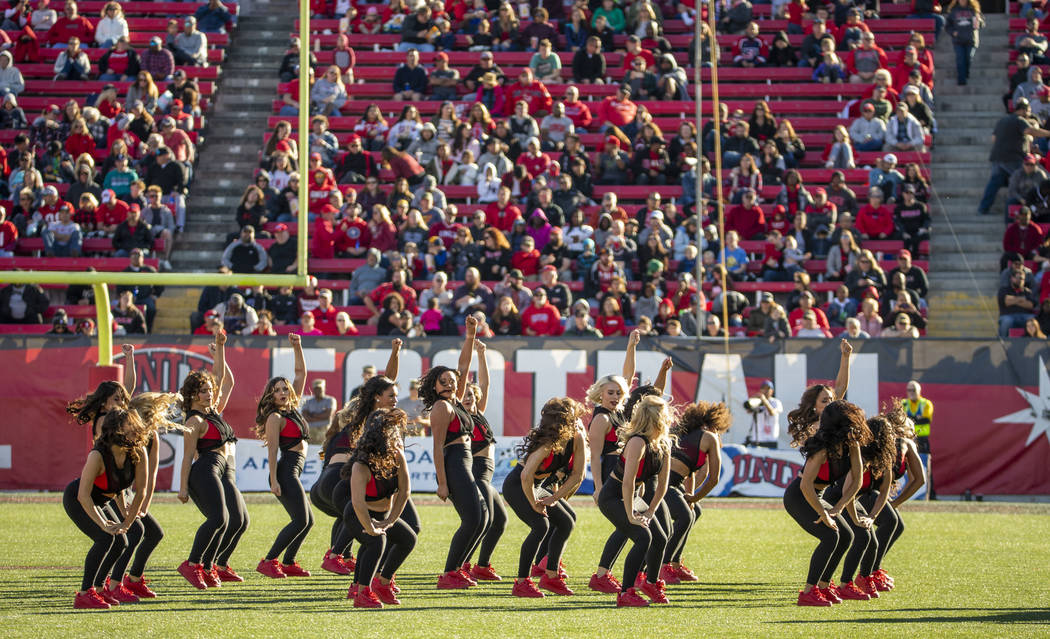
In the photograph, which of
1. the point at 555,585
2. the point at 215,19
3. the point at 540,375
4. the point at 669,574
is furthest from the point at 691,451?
the point at 215,19

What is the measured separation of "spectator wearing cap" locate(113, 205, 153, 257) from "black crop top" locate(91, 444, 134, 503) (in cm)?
957

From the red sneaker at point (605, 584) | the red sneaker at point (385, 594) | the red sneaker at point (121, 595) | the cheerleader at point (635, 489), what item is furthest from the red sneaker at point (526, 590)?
the red sneaker at point (121, 595)

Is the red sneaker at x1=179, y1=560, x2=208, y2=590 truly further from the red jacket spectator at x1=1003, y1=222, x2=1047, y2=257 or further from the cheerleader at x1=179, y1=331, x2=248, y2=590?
the red jacket spectator at x1=1003, y1=222, x2=1047, y2=257

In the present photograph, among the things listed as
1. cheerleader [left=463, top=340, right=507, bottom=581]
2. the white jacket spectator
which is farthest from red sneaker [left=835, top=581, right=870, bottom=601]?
the white jacket spectator

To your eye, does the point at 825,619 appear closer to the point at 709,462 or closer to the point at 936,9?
the point at 709,462

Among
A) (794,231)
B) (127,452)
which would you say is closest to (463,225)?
(794,231)

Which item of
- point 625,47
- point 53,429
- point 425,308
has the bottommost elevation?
point 53,429

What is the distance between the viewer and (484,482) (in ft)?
33.8

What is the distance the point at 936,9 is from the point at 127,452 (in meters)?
20.4

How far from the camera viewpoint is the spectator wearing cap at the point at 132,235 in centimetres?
1811

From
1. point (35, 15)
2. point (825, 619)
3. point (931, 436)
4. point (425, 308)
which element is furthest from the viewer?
point (35, 15)

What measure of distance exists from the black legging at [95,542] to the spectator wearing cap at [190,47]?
16.1 m

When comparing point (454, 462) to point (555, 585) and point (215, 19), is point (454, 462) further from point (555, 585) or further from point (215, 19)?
point (215, 19)

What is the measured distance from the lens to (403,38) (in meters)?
25.0
